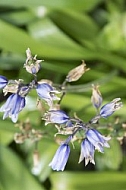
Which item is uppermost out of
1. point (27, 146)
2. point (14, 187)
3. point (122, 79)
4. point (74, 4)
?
point (74, 4)

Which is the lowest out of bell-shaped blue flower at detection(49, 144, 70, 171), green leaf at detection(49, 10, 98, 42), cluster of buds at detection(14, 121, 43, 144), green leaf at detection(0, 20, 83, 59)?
bell-shaped blue flower at detection(49, 144, 70, 171)

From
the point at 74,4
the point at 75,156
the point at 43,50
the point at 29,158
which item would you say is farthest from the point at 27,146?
the point at 74,4

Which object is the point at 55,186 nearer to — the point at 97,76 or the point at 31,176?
the point at 31,176

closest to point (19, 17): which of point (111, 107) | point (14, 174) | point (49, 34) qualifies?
point (49, 34)

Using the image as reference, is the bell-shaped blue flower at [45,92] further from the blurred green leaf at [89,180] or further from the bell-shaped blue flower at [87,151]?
the blurred green leaf at [89,180]

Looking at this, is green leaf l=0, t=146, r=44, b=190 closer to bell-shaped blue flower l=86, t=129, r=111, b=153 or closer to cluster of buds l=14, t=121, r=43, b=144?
cluster of buds l=14, t=121, r=43, b=144

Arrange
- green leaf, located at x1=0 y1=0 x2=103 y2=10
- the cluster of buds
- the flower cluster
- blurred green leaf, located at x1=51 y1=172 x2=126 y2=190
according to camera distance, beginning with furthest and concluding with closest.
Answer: blurred green leaf, located at x1=51 y1=172 x2=126 y2=190
green leaf, located at x1=0 y1=0 x2=103 y2=10
the cluster of buds
the flower cluster

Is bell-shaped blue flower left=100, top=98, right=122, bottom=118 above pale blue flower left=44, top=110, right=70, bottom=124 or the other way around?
above

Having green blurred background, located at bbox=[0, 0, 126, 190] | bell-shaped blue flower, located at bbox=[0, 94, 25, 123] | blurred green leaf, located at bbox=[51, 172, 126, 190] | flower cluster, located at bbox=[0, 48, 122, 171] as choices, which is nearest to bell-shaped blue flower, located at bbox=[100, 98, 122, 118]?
flower cluster, located at bbox=[0, 48, 122, 171]

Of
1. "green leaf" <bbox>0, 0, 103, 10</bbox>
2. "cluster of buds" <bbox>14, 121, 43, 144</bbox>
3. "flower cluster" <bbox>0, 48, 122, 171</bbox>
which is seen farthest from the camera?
"green leaf" <bbox>0, 0, 103, 10</bbox>
